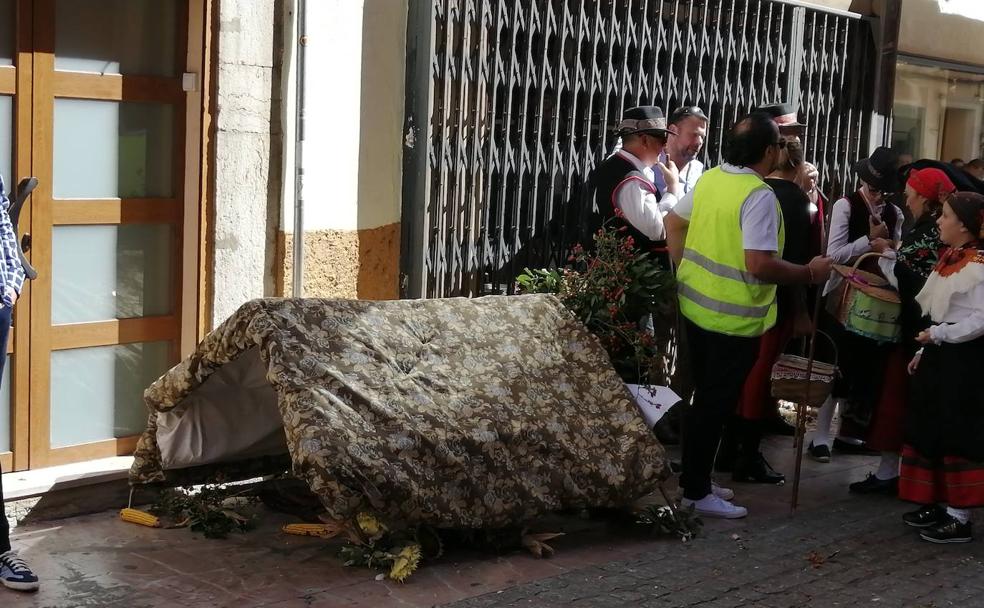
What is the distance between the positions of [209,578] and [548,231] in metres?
3.66

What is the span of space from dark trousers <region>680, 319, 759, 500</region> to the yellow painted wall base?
6.00ft

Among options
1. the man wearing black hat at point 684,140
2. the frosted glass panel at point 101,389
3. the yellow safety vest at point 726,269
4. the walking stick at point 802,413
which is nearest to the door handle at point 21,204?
the frosted glass panel at point 101,389

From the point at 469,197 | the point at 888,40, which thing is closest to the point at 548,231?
the point at 469,197

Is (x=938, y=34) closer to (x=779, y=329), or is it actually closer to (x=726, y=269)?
(x=779, y=329)

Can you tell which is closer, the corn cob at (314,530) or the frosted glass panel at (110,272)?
the corn cob at (314,530)

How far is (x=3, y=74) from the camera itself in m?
5.67

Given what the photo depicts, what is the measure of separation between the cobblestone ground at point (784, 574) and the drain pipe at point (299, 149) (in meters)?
2.30

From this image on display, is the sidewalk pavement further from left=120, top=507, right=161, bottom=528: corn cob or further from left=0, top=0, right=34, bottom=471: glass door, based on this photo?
left=0, top=0, right=34, bottom=471: glass door

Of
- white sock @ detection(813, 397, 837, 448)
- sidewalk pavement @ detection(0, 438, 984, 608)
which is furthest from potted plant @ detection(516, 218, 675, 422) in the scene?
white sock @ detection(813, 397, 837, 448)

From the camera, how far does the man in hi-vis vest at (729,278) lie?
6066 millimetres

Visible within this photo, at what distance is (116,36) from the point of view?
6113 millimetres

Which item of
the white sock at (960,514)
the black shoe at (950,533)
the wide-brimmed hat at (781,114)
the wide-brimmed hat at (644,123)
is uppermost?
the wide-brimmed hat at (781,114)

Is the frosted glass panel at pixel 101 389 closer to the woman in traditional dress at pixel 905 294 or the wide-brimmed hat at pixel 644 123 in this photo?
the wide-brimmed hat at pixel 644 123

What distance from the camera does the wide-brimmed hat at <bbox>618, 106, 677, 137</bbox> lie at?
7117 mm
